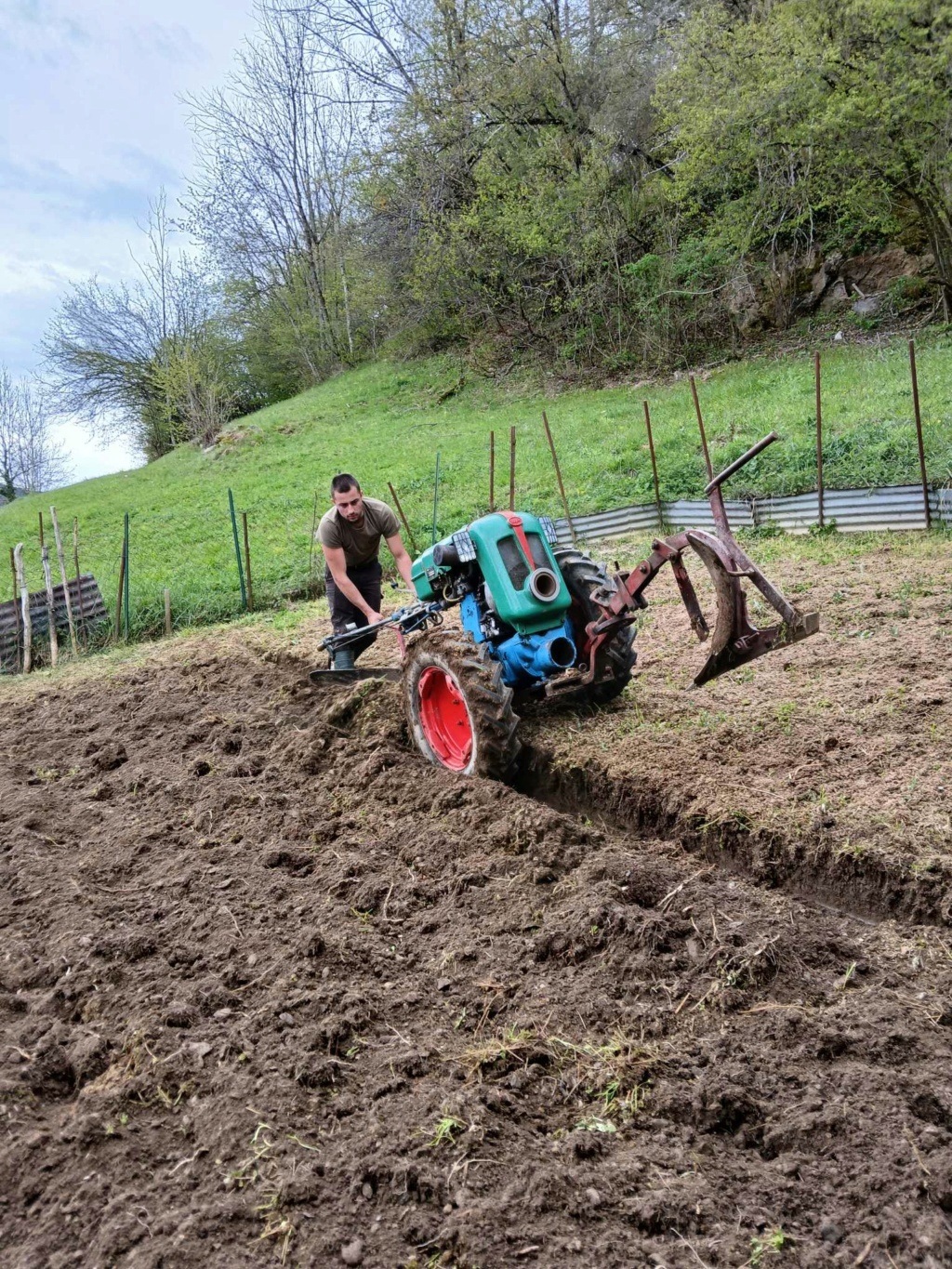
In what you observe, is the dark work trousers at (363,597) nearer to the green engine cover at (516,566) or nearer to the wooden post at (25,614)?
the green engine cover at (516,566)

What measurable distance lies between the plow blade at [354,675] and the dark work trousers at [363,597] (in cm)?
33

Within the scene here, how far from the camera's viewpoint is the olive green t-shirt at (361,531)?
695 cm

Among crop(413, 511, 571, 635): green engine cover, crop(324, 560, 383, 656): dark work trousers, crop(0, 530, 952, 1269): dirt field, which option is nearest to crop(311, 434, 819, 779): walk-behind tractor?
crop(413, 511, 571, 635): green engine cover

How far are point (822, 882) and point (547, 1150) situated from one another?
1.95m

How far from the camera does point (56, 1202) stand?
2621mm

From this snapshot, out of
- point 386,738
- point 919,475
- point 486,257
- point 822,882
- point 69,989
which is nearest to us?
point 69,989

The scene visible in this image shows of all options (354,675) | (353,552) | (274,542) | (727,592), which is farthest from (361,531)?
(274,542)

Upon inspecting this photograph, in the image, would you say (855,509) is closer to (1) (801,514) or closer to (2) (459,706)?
(1) (801,514)

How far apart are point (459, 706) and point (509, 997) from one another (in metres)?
2.47

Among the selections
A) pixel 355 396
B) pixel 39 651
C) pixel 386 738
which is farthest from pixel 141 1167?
pixel 355 396

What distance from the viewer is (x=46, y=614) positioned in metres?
12.1

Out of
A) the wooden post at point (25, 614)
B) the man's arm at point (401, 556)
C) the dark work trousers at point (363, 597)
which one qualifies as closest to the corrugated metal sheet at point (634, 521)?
the dark work trousers at point (363, 597)

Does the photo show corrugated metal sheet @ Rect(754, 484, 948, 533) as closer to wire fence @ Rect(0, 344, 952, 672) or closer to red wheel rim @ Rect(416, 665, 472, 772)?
wire fence @ Rect(0, 344, 952, 672)

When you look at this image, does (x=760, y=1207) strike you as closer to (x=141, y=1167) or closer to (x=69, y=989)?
(x=141, y=1167)
